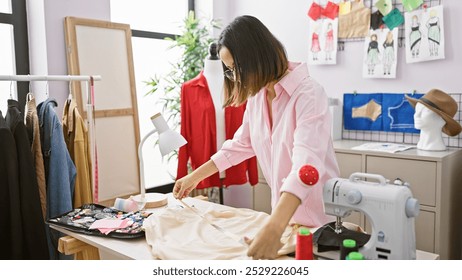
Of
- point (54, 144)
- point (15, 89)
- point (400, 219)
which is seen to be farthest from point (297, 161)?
point (15, 89)

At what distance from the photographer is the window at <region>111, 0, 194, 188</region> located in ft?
12.3

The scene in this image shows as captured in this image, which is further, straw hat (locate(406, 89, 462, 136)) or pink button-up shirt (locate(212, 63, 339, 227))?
straw hat (locate(406, 89, 462, 136))

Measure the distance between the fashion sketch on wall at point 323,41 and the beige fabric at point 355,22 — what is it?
61mm

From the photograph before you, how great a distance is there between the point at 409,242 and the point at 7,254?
1.77 meters

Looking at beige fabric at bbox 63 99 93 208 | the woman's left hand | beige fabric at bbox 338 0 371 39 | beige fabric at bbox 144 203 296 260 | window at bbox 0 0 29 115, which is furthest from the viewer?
beige fabric at bbox 338 0 371 39

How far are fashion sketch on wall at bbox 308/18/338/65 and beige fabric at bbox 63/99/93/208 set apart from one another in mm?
2084

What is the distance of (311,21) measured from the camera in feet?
12.3

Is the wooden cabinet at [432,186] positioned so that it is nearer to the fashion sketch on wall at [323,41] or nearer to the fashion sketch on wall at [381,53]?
the fashion sketch on wall at [381,53]

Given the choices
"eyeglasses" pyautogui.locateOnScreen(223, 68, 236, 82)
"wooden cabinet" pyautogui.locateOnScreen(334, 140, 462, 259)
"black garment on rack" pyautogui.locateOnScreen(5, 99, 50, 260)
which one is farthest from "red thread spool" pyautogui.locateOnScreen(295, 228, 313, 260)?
"wooden cabinet" pyautogui.locateOnScreen(334, 140, 462, 259)

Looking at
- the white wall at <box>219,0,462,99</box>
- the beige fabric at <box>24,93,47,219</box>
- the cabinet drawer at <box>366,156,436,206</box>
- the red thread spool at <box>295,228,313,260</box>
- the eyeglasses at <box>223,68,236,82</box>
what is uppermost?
the white wall at <box>219,0,462,99</box>

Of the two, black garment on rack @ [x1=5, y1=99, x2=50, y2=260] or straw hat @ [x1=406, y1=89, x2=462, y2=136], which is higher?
straw hat @ [x1=406, y1=89, x2=462, y2=136]

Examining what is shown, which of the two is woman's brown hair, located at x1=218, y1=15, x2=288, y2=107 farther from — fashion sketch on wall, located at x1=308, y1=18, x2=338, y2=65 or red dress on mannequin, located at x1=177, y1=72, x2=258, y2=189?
fashion sketch on wall, located at x1=308, y1=18, x2=338, y2=65

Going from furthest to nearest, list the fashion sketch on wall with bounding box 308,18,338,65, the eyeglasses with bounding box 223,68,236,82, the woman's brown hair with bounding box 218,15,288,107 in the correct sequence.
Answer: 1. the fashion sketch on wall with bounding box 308,18,338,65
2. the eyeglasses with bounding box 223,68,236,82
3. the woman's brown hair with bounding box 218,15,288,107

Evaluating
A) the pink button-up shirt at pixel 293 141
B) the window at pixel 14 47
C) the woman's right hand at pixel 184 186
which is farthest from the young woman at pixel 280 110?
the window at pixel 14 47
